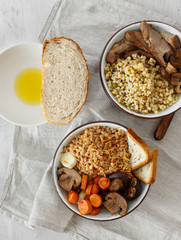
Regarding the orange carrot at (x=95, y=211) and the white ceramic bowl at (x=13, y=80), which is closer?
the orange carrot at (x=95, y=211)

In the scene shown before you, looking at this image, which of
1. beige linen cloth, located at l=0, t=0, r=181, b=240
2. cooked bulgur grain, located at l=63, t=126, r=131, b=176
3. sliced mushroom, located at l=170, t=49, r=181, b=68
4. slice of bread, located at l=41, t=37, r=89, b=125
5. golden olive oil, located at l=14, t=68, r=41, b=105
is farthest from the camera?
golden olive oil, located at l=14, t=68, r=41, b=105

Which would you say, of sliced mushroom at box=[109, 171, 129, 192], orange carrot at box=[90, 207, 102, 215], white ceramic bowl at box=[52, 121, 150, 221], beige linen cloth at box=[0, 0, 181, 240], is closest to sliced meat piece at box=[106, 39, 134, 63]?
beige linen cloth at box=[0, 0, 181, 240]

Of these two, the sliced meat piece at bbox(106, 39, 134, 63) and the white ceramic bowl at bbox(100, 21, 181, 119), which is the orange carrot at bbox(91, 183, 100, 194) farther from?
the sliced meat piece at bbox(106, 39, 134, 63)

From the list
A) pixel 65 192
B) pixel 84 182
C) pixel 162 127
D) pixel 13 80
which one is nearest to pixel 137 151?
pixel 162 127

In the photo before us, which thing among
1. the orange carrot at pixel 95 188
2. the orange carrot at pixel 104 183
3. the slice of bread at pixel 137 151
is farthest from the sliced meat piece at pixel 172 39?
the orange carrot at pixel 95 188

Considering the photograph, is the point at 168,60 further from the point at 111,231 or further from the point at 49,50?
the point at 111,231

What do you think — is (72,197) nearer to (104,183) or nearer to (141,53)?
(104,183)

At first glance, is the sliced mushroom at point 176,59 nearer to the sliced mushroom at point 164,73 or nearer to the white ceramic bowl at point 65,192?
the sliced mushroom at point 164,73

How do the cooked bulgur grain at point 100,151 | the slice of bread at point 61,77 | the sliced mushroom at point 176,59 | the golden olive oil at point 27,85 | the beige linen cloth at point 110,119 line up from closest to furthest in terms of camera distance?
the sliced mushroom at point 176,59 < the cooked bulgur grain at point 100,151 < the slice of bread at point 61,77 < the beige linen cloth at point 110,119 < the golden olive oil at point 27,85
